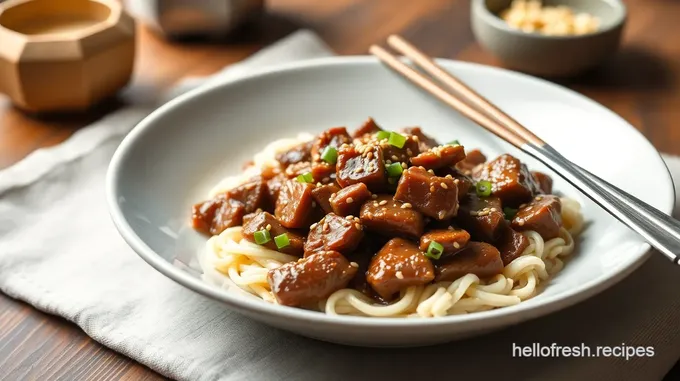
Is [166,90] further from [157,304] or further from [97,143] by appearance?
[157,304]

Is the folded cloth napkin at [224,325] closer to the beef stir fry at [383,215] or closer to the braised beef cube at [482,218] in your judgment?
the beef stir fry at [383,215]

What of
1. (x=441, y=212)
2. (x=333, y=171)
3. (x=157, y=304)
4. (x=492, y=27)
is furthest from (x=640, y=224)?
(x=492, y=27)

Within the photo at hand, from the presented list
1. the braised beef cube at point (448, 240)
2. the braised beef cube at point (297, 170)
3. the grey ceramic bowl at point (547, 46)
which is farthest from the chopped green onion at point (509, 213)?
the grey ceramic bowl at point (547, 46)

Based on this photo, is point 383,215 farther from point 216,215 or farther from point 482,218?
Answer: point 216,215

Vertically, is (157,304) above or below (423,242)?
below

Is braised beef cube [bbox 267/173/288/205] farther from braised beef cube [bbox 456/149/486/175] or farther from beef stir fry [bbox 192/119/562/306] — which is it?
braised beef cube [bbox 456/149/486/175]

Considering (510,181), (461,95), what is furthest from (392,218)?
(461,95)
